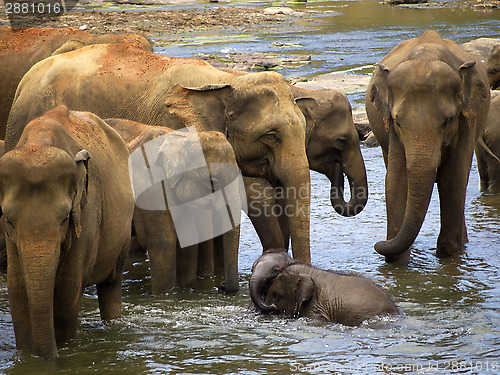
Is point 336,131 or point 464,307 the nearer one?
point 464,307

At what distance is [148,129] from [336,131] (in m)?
2.35

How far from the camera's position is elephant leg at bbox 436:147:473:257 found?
26.9ft

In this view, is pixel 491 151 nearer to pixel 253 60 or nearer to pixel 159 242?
pixel 159 242

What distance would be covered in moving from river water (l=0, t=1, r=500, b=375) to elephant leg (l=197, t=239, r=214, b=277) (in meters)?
0.18

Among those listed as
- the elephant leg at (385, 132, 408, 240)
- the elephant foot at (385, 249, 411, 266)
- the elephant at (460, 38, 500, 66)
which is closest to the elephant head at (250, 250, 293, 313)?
the elephant foot at (385, 249, 411, 266)

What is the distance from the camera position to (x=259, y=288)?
6.53m

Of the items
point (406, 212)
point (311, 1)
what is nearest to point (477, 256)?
point (406, 212)

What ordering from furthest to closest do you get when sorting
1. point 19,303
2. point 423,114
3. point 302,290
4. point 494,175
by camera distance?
point 494,175 < point 423,114 < point 302,290 < point 19,303

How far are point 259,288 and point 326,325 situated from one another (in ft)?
1.86

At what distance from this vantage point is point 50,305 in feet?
15.9

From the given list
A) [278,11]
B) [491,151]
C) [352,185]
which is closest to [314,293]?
[352,185]

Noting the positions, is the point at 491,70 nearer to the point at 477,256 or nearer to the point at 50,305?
the point at 477,256

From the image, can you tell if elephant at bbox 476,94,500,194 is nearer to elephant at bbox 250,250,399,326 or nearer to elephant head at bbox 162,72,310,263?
elephant head at bbox 162,72,310,263

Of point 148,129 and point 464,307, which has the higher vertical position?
point 148,129
